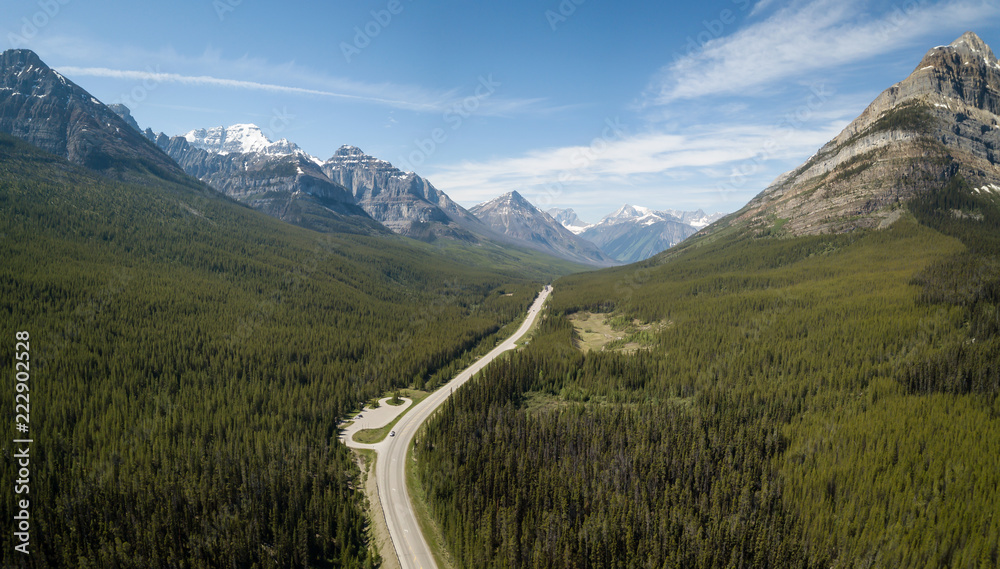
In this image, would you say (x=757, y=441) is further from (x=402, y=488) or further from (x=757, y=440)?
(x=402, y=488)

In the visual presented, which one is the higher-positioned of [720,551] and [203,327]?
[203,327]

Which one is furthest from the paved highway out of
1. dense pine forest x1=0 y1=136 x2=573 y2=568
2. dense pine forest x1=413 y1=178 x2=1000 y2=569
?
dense pine forest x1=0 y1=136 x2=573 y2=568

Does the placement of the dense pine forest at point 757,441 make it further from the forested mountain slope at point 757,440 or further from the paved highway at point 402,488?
the paved highway at point 402,488

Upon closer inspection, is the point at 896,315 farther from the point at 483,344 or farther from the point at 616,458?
the point at 483,344

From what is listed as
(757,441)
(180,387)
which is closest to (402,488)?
(180,387)

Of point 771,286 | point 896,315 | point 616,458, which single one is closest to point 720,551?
point 616,458

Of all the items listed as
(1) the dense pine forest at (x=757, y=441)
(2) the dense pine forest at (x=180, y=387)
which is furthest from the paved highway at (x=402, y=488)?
(2) the dense pine forest at (x=180, y=387)
